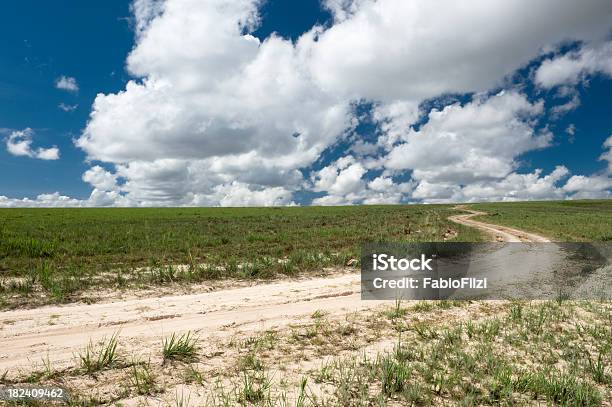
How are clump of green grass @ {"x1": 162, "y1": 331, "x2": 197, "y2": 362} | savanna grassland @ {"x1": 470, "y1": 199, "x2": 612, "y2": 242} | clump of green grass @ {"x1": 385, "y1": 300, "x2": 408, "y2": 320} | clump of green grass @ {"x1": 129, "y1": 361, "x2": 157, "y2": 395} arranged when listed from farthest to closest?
savanna grassland @ {"x1": 470, "y1": 199, "x2": 612, "y2": 242}
clump of green grass @ {"x1": 385, "y1": 300, "x2": 408, "y2": 320}
clump of green grass @ {"x1": 162, "y1": 331, "x2": 197, "y2": 362}
clump of green grass @ {"x1": 129, "y1": 361, "x2": 157, "y2": 395}

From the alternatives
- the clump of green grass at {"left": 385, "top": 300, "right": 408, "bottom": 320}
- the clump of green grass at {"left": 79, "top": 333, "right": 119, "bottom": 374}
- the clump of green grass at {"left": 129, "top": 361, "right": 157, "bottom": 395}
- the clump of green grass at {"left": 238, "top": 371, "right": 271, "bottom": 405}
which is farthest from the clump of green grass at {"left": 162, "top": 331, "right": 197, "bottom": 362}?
the clump of green grass at {"left": 385, "top": 300, "right": 408, "bottom": 320}

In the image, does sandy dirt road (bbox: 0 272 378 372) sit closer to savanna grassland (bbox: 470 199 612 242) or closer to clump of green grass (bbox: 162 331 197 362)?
clump of green grass (bbox: 162 331 197 362)

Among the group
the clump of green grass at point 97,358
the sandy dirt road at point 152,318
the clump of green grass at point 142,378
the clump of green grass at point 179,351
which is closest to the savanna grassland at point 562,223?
the sandy dirt road at point 152,318

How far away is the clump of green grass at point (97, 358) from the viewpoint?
20.0 ft

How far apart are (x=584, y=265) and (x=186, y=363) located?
60.1 ft

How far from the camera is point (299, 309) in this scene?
10062mm

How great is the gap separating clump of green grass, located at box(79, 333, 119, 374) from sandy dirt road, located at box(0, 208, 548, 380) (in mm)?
262

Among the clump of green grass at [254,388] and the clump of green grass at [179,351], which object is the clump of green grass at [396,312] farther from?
the clump of green grass at [179,351]

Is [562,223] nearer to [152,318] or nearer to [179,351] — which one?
[152,318]

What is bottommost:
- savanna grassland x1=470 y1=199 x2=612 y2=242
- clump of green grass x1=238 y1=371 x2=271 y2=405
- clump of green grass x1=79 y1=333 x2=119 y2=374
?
clump of green grass x1=238 y1=371 x2=271 y2=405

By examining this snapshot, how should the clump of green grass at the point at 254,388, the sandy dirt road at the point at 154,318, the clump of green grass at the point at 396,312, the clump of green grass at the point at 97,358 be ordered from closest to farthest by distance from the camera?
the clump of green grass at the point at 254,388
the clump of green grass at the point at 97,358
the sandy dirt road at the point at 154,318
the clump of green grass at the point at 396,312

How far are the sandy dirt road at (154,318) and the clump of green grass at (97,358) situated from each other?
0.26 m

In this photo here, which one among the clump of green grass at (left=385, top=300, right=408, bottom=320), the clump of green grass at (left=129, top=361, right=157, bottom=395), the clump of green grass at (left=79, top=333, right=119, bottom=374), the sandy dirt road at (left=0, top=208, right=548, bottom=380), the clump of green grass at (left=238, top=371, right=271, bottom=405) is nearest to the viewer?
the clump of green grass at (left=238, top=371, right=271, bottom=405)

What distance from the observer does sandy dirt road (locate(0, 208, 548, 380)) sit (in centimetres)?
714
